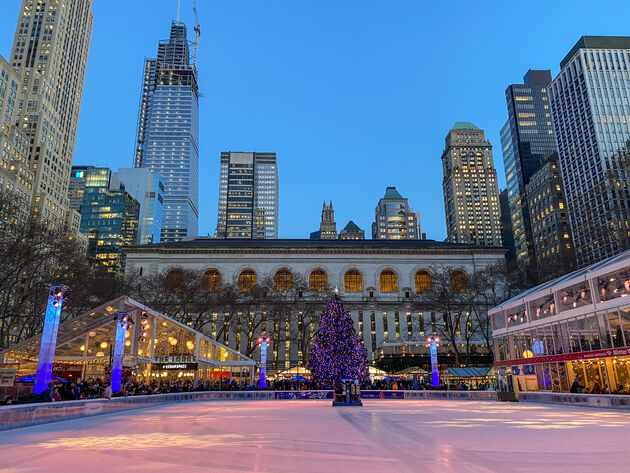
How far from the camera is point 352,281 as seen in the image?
8038cm

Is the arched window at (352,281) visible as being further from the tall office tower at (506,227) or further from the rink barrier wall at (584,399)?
the tall office tower at (506,227)

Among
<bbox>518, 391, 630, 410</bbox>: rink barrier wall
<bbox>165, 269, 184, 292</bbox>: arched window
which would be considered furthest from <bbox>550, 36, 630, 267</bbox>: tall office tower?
<bbox>518, 391, 630, 410</bbox>: rink barrier wall

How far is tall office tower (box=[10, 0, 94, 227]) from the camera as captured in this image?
117812 millimetres

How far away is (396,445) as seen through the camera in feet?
35.9

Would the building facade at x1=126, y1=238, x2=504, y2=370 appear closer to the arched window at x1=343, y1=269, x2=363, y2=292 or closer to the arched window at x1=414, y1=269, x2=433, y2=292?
the arched window at x1=343, y1=269, x2=363, y2=292

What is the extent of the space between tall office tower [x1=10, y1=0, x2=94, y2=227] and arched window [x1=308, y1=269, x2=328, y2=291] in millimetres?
71472

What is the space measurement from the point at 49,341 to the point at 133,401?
5.44 meters

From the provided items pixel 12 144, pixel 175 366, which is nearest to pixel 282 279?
pixel 175 366

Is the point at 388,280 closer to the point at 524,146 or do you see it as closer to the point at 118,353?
the point at 118,353

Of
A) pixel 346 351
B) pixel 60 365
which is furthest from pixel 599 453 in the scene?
pixel 60 365

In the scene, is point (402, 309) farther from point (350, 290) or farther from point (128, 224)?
point (128, 224)

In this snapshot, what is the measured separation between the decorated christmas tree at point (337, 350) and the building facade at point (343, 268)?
129 ft

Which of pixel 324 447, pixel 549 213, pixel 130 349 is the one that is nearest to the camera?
pixel 324 447

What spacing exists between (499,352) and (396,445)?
35471mm
